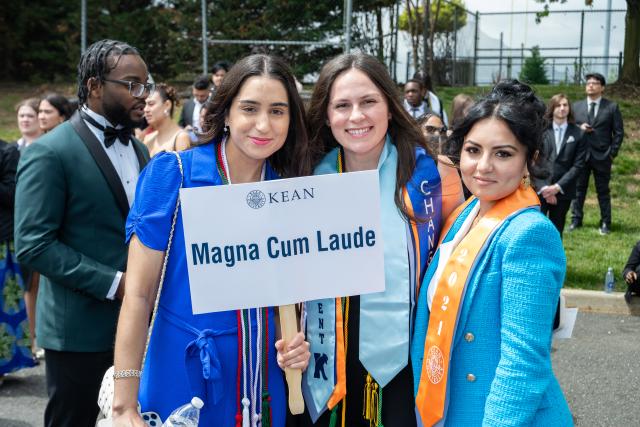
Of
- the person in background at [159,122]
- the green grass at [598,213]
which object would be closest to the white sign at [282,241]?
the green grass at [598,213]

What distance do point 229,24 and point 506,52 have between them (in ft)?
30.1

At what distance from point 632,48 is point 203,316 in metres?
16.2

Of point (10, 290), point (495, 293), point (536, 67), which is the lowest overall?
point (10, 290)

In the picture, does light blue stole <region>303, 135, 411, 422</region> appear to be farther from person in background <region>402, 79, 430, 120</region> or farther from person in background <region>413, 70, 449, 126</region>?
person in background <region>413, 70, 449, 126</region>

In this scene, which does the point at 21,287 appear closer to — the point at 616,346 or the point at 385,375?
the point at 385,375

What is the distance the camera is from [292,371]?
7.80ft

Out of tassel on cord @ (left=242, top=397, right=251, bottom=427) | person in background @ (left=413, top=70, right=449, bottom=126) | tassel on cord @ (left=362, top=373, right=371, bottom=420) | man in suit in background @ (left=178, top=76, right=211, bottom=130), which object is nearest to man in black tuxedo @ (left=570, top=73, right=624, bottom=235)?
person in background @ (left=413, top=70, right=449, bottom=126)

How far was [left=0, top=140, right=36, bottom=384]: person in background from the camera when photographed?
5.06 metres

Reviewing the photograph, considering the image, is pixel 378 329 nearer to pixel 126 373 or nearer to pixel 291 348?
pixel 291 348

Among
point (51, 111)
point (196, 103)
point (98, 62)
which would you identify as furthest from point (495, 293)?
point (196, 103)

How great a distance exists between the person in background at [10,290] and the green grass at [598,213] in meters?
3.35

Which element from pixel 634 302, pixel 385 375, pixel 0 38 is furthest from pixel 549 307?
pixel 0 38

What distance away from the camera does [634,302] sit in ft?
22.4

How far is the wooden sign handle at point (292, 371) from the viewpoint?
2.34 m
